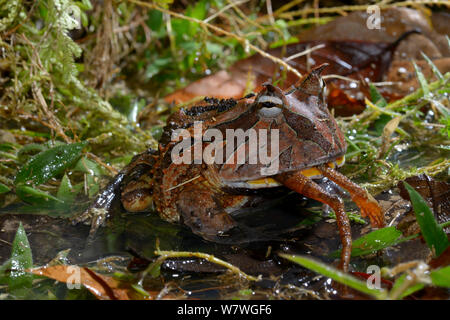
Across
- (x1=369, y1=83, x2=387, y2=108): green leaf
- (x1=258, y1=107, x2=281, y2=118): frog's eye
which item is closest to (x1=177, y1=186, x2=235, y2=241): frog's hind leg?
(x1=258, y1=107, x2=281, y2=118): frog's eye

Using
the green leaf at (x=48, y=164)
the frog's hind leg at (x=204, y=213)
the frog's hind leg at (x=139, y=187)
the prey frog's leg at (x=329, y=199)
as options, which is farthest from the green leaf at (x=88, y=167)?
the prey frog's leg at (x=329, y=199)

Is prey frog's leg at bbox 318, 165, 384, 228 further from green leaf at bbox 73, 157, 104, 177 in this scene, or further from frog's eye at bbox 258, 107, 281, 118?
green leaf at bbox 73, 157, 104, 177

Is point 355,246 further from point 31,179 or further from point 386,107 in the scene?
point 31,179

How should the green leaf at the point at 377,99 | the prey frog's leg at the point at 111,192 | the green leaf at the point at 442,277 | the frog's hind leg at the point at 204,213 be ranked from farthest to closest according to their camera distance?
1. the green leaf at the point at 377,99
2. the prey frog's leg at the point at 111,192
3. the frog's hind leg at the point at 204,213
4. the green leaf at the point at 442,277

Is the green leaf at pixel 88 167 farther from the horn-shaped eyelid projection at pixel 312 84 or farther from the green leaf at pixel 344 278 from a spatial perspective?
the green leaf at pixel 344 278

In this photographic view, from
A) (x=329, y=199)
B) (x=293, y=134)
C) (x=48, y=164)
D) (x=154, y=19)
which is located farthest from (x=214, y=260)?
(x=154, y=19)

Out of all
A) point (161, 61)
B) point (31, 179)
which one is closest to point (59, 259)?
point (31, 179)
